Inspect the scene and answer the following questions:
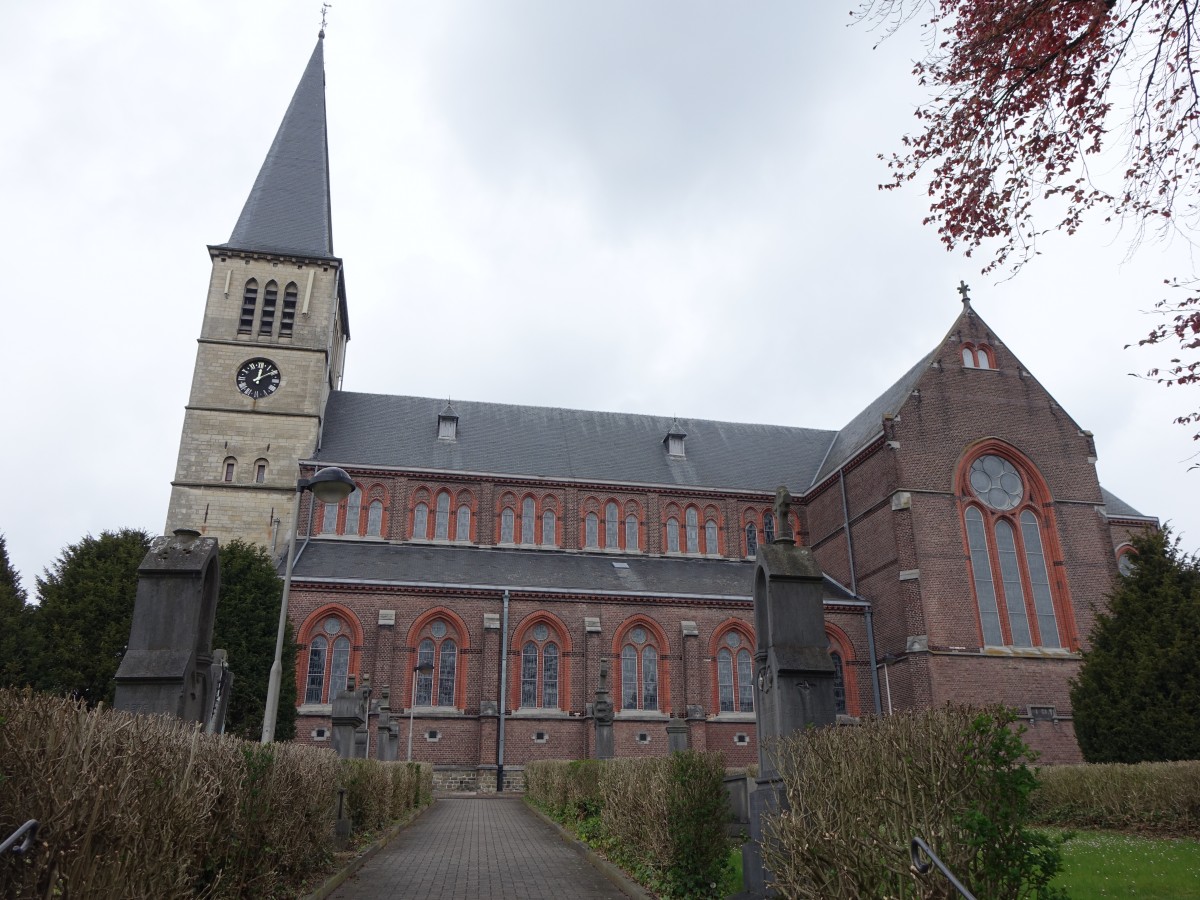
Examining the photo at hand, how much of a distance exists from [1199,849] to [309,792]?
11.1 metres

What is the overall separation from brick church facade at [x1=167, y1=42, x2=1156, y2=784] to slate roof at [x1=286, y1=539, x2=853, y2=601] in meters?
0.14

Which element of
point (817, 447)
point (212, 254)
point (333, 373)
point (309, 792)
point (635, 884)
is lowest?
point (635, 884)

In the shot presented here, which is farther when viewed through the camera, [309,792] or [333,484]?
[333,484]

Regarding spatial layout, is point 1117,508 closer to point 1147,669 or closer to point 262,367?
point 1147,669

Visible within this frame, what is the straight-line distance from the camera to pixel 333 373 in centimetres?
3762

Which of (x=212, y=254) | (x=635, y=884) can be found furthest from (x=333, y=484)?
(x=212, y=254)

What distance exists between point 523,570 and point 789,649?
77.6ft

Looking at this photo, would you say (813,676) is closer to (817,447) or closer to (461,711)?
(461,711)

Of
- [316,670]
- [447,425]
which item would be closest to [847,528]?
[447,425]

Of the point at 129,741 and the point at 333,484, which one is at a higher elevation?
the point at 333,484

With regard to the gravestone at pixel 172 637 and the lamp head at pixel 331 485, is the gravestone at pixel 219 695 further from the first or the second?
the lamp head at pixel 331 485

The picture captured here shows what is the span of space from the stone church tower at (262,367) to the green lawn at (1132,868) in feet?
88.9

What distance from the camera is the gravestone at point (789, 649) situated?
8438mm

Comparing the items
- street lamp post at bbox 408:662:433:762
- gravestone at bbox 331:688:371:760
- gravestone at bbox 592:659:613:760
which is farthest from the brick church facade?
gravestone at bbox 331:688:371:760
